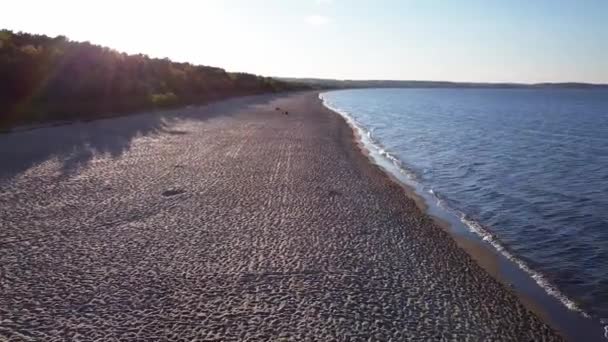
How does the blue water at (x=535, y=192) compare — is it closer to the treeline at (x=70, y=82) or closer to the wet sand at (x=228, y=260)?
the wet sand at (x=228, y=260)

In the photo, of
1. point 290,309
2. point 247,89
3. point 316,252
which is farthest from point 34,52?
point 247,89

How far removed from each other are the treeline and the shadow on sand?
236 cm

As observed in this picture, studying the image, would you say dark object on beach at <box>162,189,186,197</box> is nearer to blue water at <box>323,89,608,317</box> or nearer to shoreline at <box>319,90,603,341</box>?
shoreline at <box>319,90,603,341</box>

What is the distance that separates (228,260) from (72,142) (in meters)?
17.4

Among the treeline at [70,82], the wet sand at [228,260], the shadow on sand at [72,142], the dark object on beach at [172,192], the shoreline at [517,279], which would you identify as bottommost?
the shoreline at [517,279]

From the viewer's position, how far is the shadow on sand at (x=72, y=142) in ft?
64.7

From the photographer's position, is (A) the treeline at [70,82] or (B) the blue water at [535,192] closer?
(B) the blue water at [535,192]

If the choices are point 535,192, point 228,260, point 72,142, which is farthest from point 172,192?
point 535,192

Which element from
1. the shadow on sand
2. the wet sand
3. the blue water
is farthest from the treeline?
the blue water

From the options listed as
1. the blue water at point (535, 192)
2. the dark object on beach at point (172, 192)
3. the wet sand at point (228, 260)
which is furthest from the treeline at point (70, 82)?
the blue water at point (535, 192)

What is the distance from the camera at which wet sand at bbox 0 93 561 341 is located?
8117mm

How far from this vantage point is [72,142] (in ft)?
82.8

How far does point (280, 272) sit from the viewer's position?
1025 centimetres

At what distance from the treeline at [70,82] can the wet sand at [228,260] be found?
12.9m
